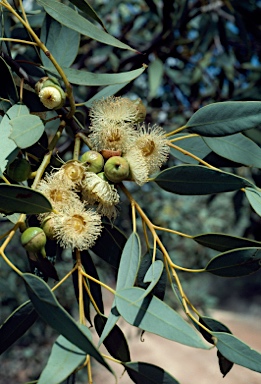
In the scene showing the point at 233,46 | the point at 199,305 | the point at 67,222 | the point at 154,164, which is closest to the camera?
the point at 67,222

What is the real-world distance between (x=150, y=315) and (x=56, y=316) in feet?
0.44

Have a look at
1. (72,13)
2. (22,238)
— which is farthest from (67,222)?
(72,13)

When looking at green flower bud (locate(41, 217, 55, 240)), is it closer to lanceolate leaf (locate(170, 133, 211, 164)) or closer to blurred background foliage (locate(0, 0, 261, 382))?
lanceolate leaf (locate(170, 133, 211, 164))

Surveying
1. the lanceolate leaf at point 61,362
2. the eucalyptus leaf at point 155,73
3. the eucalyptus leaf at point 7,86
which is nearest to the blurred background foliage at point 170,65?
the eucalyptus leaf at point 155,73

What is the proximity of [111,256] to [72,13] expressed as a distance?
0.37 m

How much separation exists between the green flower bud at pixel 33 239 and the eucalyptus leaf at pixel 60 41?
14.0 inches

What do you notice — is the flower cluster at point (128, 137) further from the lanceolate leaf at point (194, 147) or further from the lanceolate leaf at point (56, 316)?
the lanceolate leaf at point (56, 316)

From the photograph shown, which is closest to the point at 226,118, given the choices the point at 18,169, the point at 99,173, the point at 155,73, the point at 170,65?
the point at 99,173

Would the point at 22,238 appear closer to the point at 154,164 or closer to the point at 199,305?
the point at 154,164

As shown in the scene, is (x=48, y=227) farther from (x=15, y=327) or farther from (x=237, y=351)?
(x=237, y=351)

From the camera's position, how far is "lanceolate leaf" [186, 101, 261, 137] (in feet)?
2.51

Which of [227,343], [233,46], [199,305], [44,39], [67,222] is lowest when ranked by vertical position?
[199,305]

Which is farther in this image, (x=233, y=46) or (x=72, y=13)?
(x=233, y=46)

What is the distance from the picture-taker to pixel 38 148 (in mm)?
842
